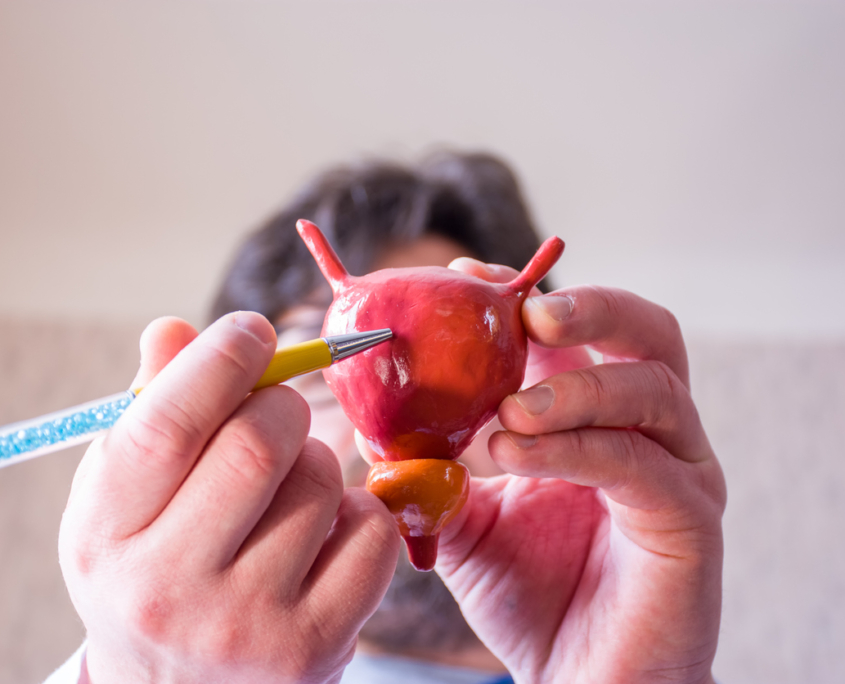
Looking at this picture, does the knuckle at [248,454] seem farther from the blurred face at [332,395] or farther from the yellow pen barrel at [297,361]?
the blurred face at [332,395]

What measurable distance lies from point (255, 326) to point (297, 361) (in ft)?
0.13

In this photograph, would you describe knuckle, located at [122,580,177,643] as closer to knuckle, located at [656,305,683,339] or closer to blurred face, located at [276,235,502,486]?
knuckle, located at [656,305,683,339]

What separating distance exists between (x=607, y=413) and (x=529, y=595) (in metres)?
0.34

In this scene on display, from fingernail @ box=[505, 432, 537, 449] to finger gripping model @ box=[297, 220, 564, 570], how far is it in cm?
3

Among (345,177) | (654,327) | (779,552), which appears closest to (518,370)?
(654,327)

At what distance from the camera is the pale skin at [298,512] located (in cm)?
44

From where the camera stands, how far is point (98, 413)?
1.49ft

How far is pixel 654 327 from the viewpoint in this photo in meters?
0.65

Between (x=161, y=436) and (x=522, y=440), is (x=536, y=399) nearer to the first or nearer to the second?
(x=522, y=440)

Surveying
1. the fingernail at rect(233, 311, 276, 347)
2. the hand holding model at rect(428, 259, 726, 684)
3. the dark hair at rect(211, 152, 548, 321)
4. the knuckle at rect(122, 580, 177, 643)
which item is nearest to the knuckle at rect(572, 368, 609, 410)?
the hand holding model at rect(428, 259, 726, 684)

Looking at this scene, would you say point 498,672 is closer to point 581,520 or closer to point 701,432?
point 581,520

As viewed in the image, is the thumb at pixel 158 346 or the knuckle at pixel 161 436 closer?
the knuckle at pixel 161 436

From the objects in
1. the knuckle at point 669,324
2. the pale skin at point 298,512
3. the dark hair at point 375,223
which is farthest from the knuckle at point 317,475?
the dark hair at point 375,223

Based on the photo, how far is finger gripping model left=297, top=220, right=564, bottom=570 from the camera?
51 cm
